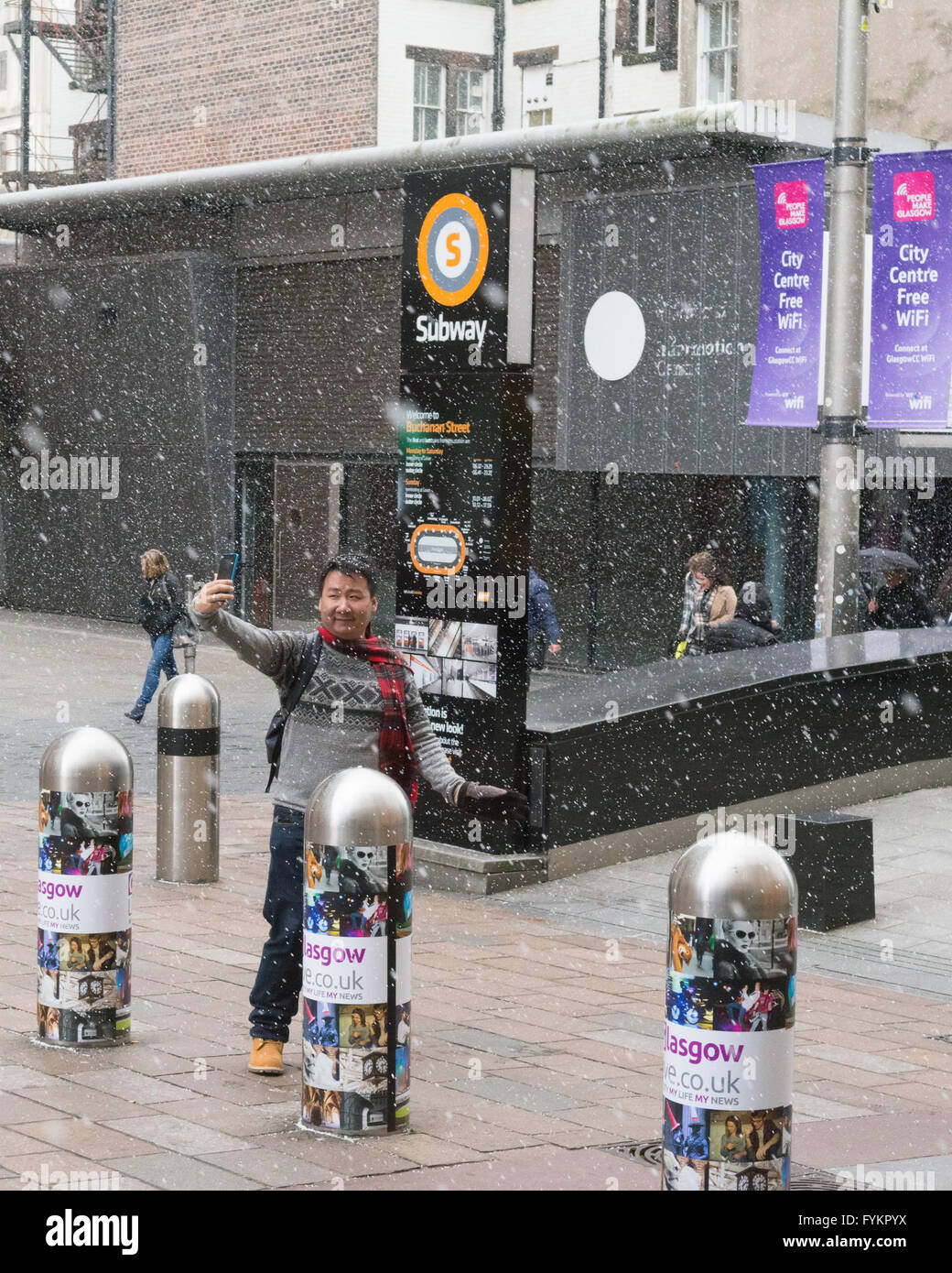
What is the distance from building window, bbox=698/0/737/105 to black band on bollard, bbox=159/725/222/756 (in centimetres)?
1708

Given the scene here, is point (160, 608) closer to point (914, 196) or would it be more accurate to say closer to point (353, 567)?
point (914, 196)

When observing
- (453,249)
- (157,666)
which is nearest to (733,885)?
(453,249)

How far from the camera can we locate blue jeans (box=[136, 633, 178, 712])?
56.5ft

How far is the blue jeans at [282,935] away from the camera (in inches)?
249

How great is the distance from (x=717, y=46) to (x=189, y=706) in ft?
57.8

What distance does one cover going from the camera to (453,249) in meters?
10.1

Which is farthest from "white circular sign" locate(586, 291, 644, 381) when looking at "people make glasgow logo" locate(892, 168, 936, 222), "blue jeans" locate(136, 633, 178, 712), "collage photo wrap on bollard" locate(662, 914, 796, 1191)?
"collage photo wrap on bollard" locate(662, 914, 796, 1191)

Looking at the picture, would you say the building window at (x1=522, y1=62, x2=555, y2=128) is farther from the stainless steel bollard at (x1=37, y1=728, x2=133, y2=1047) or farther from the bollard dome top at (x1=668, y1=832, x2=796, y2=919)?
the bollard dome top at (x1=668, y1=832, x2=796, y2=919)

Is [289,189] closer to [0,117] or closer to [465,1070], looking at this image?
A: [465,1070]

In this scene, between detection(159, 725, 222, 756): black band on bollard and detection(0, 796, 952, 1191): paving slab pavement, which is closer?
detection(0, 796, 952, 1191): paving slab pavement

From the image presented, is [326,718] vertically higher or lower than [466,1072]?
higher

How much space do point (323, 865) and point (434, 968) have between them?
2.64 meters

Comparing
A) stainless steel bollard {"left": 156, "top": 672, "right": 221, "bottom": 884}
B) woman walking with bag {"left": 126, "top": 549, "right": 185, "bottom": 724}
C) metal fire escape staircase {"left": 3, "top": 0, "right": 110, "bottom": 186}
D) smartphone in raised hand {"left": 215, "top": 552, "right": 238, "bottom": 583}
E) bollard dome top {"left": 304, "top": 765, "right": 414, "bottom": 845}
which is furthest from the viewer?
metal fire escape staircase {"left": 3, "top": 0, "right": 110, "bottom": 186}
